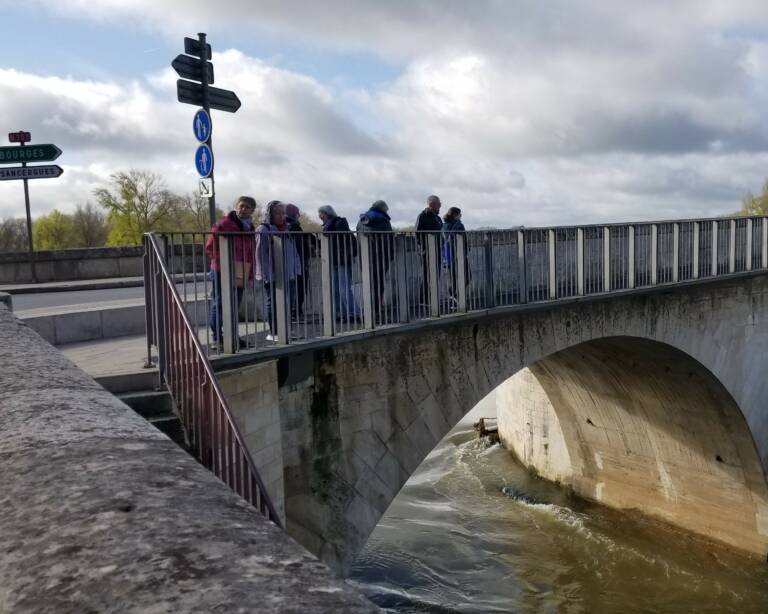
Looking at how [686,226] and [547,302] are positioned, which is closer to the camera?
[547,302]

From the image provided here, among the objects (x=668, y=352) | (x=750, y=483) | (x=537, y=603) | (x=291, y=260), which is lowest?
(x=537, y=603)

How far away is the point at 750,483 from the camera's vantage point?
15.5 metres

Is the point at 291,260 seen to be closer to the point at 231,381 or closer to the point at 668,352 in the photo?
the point at 231,381

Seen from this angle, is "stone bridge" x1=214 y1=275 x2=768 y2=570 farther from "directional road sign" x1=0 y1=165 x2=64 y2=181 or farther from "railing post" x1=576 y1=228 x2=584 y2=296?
"directional road sign" x1=0 y1=165 x2=64 y2=181

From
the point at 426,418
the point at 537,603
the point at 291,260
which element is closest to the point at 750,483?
the point at 537,603

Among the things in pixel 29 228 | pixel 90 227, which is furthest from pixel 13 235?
pixel 29 228

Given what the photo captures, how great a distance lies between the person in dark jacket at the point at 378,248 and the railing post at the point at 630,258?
544 cm

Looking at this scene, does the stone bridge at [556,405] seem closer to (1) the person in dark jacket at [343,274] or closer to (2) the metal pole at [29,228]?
(1) the person in dark jacket at [343,274]

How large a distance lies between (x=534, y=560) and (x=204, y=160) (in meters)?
11.5

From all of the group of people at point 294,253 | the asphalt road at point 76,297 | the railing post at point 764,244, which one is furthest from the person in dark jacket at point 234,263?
the railing post at point 764,244

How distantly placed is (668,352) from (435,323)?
24.6 feet

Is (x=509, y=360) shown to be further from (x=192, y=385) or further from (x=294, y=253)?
(x=192, y=385)

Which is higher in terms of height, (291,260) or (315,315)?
(291,260)

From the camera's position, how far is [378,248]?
6.83 m
